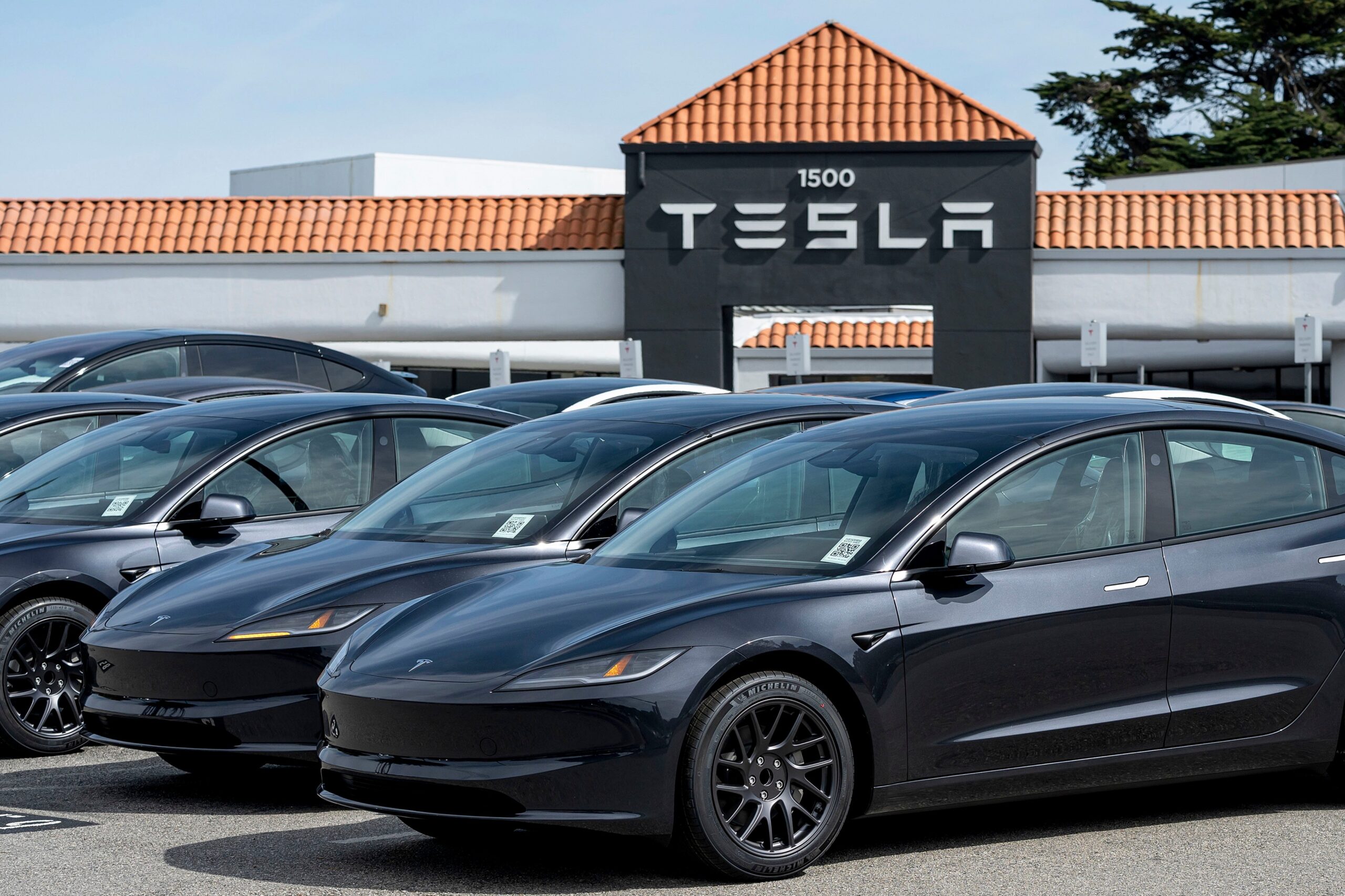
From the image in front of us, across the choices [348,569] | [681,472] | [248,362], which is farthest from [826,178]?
[348,569]

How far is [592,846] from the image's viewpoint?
5879 millimetres

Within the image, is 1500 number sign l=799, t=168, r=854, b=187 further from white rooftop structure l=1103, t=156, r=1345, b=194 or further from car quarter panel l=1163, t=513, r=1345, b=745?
car quarter panel l=1163, t=513, r=1345, b=745

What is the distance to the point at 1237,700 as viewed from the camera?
19.9 ft

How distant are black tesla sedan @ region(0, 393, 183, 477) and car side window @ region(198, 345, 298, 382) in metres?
4.40

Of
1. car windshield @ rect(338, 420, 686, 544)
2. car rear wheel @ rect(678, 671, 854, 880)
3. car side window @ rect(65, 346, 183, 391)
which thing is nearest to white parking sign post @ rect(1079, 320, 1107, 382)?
car side window @ rect(65, 346, 183, 391)

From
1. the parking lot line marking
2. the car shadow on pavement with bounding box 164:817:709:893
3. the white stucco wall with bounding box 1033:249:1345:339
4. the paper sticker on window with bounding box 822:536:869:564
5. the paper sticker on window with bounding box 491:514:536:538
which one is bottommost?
the parking lot line marking

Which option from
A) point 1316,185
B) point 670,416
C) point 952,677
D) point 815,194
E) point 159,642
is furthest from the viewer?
point 1316,185

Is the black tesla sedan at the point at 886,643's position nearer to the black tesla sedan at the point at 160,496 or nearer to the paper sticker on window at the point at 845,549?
the paper sticker on window at the point at 845,549

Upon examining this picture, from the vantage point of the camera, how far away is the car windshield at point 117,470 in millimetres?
8320

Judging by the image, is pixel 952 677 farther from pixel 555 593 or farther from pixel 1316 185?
pixel 1316 185

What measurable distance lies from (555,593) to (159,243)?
954 inches

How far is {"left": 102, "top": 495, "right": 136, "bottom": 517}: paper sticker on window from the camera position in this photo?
324 inches

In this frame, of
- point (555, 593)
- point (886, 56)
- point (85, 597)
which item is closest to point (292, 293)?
point (886, 56)

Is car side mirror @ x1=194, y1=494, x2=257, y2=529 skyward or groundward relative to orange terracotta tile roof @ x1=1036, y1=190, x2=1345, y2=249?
groundward
